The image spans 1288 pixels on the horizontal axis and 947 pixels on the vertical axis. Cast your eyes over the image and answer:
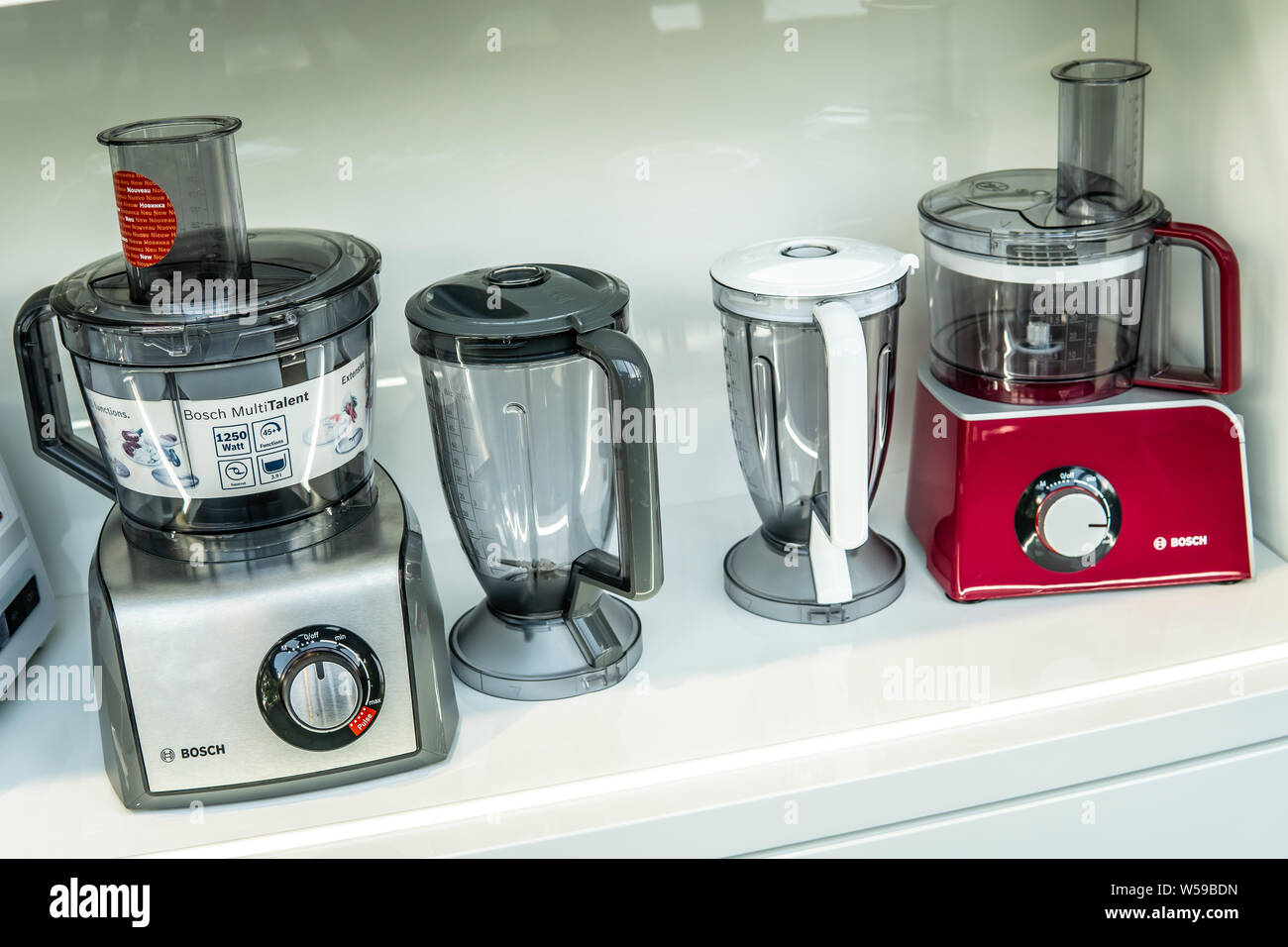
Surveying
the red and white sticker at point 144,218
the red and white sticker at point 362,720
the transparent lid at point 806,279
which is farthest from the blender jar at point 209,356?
the transparent lid at point 806,279

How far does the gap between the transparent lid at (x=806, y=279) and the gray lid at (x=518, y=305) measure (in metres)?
0.10

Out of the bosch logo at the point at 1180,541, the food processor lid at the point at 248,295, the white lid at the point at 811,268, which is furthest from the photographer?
the bosch logo at the point at 1180,541

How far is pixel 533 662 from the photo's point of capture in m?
0.91

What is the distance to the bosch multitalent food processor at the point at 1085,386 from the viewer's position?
3.07 ft

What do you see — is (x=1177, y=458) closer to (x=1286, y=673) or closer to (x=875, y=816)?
(x=1286, y=673)


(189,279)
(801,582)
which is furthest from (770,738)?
(189,279)

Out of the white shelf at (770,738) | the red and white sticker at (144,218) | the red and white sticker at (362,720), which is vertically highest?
the red and white sticker at (144,218)

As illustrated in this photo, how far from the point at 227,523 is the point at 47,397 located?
175 mm

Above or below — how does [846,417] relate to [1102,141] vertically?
below

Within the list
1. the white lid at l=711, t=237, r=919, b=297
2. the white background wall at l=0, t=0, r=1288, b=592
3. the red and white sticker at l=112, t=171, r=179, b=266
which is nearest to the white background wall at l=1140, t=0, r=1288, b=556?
the white background wall at l=0, t=0, r=1288, b=592

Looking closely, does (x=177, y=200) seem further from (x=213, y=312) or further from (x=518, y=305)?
(x=518, y=305)

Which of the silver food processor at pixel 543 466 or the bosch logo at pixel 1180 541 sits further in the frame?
the bosch logo at pixel 1180 541

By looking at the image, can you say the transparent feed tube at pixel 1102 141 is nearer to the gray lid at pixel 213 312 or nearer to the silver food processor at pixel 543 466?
the silver food processor at pixel 543 466

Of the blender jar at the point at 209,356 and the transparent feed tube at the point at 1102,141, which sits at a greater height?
the transparent feed tube at the point at 1102,141
